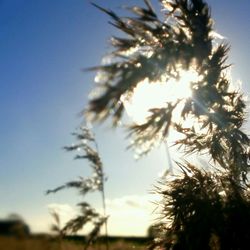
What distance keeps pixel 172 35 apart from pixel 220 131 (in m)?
1.75

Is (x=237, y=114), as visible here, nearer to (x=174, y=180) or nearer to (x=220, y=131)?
(x=220, y=131)

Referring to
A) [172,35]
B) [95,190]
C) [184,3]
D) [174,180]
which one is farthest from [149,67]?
[95,190]

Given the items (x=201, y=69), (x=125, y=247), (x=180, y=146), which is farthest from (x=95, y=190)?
(x=201, y=69)

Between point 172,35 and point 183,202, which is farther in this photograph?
point 183,202

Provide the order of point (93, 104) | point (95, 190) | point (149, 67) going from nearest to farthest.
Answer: point (93, 104)
point (149, 67)
point (95, 190)

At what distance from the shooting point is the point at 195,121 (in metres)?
6.90

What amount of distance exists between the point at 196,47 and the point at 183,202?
2.19 metres

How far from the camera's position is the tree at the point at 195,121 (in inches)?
213

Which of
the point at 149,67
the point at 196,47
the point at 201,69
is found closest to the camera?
the point at 149,67

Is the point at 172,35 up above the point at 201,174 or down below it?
above

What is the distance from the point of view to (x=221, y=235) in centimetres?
588

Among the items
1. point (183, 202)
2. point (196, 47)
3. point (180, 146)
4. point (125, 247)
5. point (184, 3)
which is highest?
point (184, 3)

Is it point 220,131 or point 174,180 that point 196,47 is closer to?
point 220,131

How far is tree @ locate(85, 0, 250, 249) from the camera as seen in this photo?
5.41 meters
